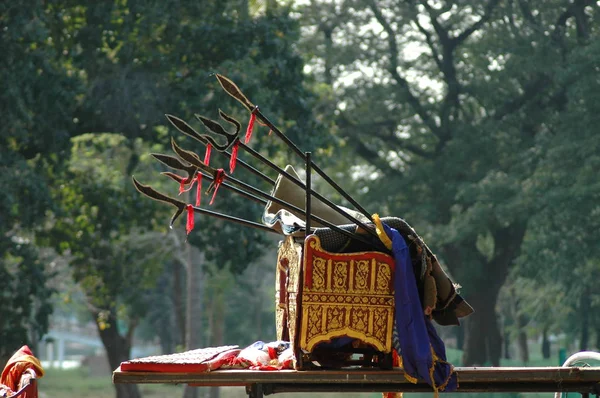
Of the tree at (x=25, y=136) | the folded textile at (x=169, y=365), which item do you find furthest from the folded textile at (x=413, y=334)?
the tree at (x=25, y=136)

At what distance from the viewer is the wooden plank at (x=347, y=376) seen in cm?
582

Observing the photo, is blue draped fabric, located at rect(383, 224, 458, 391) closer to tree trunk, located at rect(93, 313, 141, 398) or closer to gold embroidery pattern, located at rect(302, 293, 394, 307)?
gold embroidery pattern, located at rect(302, 293, 394, 307)

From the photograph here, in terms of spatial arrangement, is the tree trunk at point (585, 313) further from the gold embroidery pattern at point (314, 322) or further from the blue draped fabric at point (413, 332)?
the gold embroidery pattern at point (314, 322)

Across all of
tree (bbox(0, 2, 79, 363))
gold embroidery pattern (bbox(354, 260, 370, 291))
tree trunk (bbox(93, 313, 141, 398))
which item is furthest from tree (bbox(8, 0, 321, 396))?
gold embroidery pattern (bbox(354, 260, 370, 291))

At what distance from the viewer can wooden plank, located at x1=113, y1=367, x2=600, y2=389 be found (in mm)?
5820

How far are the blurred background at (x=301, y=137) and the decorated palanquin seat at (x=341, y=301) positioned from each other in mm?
10347

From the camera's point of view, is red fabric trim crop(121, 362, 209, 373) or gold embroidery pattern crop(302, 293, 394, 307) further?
gold embroidery pattern crop(302, 293, 394, 307)

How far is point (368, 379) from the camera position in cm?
588

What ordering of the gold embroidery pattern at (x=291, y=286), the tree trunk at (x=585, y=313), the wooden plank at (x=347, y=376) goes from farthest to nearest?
the tree trunk at (x=585, y=313) < the gold embroidery pattern at (x=291, y=286) < the wooden plank at (x=347, y=376)

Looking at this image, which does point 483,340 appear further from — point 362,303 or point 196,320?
point 362,303

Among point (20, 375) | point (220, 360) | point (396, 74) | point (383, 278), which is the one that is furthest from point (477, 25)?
point (220, 360)

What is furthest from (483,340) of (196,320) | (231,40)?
(231,40)

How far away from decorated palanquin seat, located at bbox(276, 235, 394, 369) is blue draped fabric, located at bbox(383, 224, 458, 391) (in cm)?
8

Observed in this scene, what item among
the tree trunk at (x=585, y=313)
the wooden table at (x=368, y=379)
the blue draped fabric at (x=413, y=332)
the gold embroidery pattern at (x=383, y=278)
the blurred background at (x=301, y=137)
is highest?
the blurred background at (x=301, y=137)
